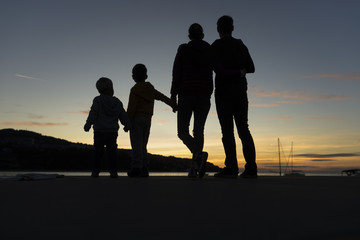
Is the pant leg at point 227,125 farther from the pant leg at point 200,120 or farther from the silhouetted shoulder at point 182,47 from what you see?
the silhouetted shoulder at point 182,47

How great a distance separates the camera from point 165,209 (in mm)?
2012

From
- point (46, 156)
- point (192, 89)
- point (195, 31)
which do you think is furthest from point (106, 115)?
point (46, 156)

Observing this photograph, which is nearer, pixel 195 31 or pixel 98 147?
pixel 195 31

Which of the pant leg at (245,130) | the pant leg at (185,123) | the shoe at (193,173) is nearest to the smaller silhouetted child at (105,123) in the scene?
the pant leg at (185,123)

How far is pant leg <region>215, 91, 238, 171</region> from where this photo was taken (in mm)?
5555

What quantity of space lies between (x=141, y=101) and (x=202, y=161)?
1778mm

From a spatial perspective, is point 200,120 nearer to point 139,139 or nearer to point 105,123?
point 139,139

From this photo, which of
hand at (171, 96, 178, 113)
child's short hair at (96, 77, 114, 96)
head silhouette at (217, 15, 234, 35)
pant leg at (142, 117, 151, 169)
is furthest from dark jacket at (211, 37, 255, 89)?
child's short hair at (96, 77, 114, 96)

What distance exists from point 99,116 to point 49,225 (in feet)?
16.2

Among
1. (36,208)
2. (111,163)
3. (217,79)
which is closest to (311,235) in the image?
(36,208)

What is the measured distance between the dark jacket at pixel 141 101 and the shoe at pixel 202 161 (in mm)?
1332

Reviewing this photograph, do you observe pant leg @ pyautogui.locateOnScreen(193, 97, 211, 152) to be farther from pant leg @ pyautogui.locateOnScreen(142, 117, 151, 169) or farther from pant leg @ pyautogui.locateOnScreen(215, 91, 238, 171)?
pant leg @ pyautogui.locateOnScreen(142, 117, 151, 169)

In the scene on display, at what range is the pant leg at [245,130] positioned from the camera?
548 cm

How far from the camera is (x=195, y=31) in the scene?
5992mm
